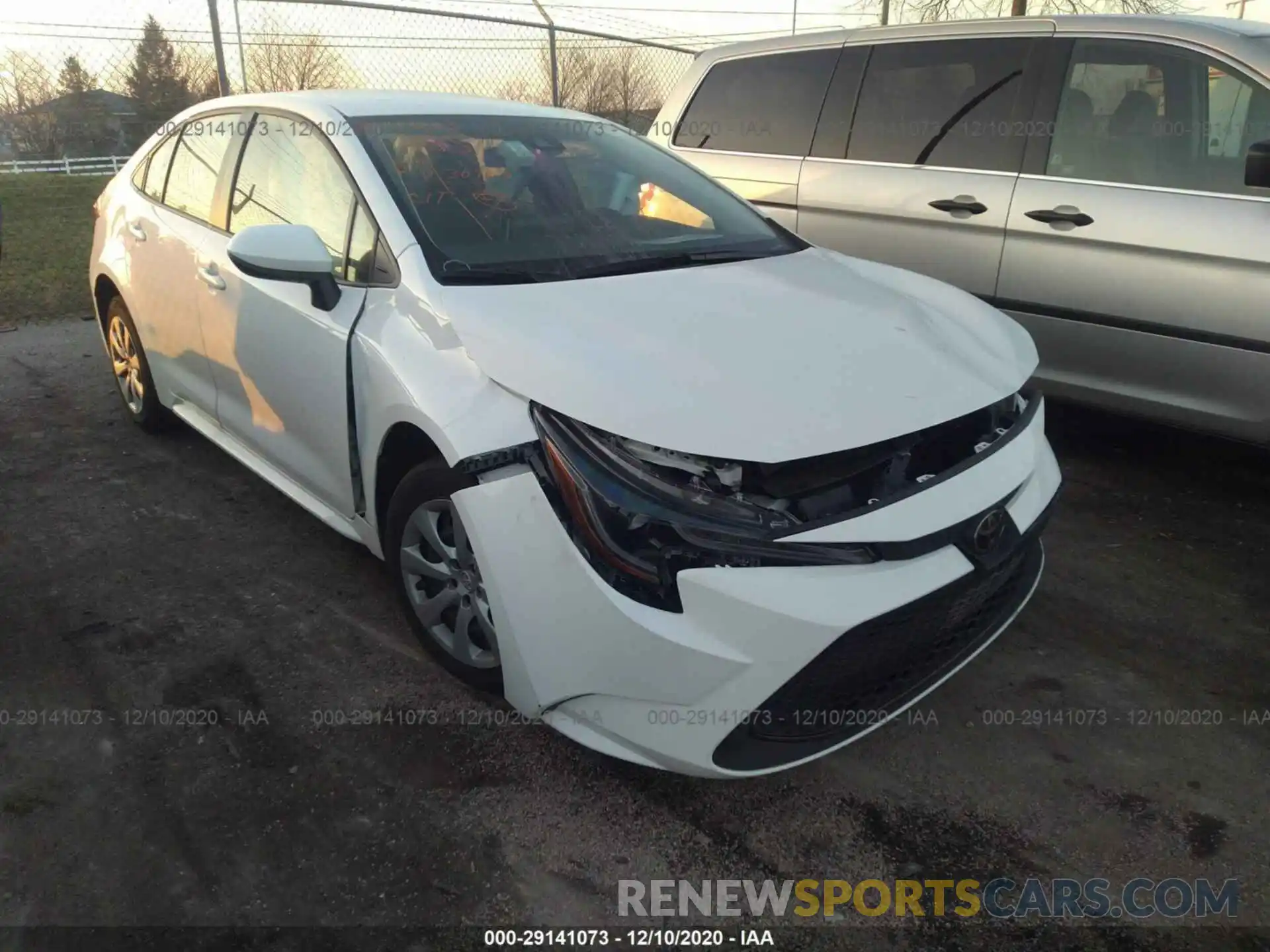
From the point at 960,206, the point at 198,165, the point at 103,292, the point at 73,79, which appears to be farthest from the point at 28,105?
the point at 960,206

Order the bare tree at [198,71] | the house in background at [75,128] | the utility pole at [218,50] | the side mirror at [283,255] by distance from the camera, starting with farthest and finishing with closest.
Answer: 1. the house in background at [75,128]
2. the bare tree at [198,71]
3. the utility pole at [218,50]
4. the side mirror at [283,255]

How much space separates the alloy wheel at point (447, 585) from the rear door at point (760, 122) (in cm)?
325

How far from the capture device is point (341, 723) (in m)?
2.60

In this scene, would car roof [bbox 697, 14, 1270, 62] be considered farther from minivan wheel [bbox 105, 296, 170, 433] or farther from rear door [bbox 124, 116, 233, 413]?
minivan wheel [bbox 105, 296, 170, 433]

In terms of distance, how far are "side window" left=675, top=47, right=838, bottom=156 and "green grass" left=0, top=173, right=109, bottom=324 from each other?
425cm

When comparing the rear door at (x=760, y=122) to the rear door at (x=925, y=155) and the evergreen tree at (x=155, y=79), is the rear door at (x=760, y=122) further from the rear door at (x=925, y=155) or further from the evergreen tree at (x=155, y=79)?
the evergreen tree at (x=155, y=79)

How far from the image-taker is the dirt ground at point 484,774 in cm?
206

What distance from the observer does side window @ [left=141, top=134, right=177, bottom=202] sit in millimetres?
4062

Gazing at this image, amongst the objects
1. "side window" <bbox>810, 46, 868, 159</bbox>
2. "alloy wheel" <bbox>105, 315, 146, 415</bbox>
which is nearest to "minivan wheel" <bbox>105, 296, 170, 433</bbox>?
"alloy wheel" <bbox>105, 315, 146, 415</bbox>

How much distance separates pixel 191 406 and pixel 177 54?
6.27m

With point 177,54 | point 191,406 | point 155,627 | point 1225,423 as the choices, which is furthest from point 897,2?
point 155,627

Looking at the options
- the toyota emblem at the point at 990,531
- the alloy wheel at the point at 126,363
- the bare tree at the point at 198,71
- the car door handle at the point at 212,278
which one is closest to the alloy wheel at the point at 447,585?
the toyota emblem at the point at 990,531

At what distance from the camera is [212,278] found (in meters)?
3.43

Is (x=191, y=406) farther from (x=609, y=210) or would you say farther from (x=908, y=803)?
(x=908, y=803)
